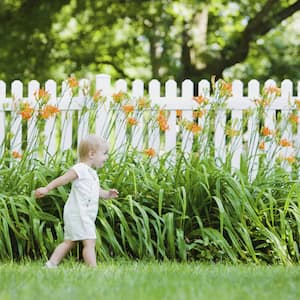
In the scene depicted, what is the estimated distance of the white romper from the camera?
5.21m

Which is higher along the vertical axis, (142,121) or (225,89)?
(225,89)

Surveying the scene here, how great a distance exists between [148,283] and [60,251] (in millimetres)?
1453

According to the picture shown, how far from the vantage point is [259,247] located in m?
5.78

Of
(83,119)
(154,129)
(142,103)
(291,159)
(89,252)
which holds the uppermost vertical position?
(142,103)

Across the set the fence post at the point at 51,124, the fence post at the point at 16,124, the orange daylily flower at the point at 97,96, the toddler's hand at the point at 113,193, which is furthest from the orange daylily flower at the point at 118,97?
the toddler's hand at the point at 113,193

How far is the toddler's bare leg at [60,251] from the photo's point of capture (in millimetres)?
5152

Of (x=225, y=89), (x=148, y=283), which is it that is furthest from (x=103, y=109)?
(x=148, y=283)

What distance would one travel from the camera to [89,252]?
→ 204 inches

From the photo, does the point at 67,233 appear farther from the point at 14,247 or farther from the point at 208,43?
the point at 208,43

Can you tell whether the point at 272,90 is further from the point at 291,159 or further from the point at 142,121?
the point at 142,121

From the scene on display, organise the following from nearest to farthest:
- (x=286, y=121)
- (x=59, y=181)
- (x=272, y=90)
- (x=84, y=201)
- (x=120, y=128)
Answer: (x=59, y=181) → (x=84, y=201) → (x=272, y=90) → (x=120, y=128) → (x=286, y=121)

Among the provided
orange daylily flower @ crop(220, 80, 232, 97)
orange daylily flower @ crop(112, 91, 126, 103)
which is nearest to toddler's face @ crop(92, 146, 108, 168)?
orange daylily flower @ crop(112, 91, 126, 103)

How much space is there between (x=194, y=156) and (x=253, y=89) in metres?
1.33

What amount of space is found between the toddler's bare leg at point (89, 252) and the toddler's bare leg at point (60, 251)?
0.33ft
